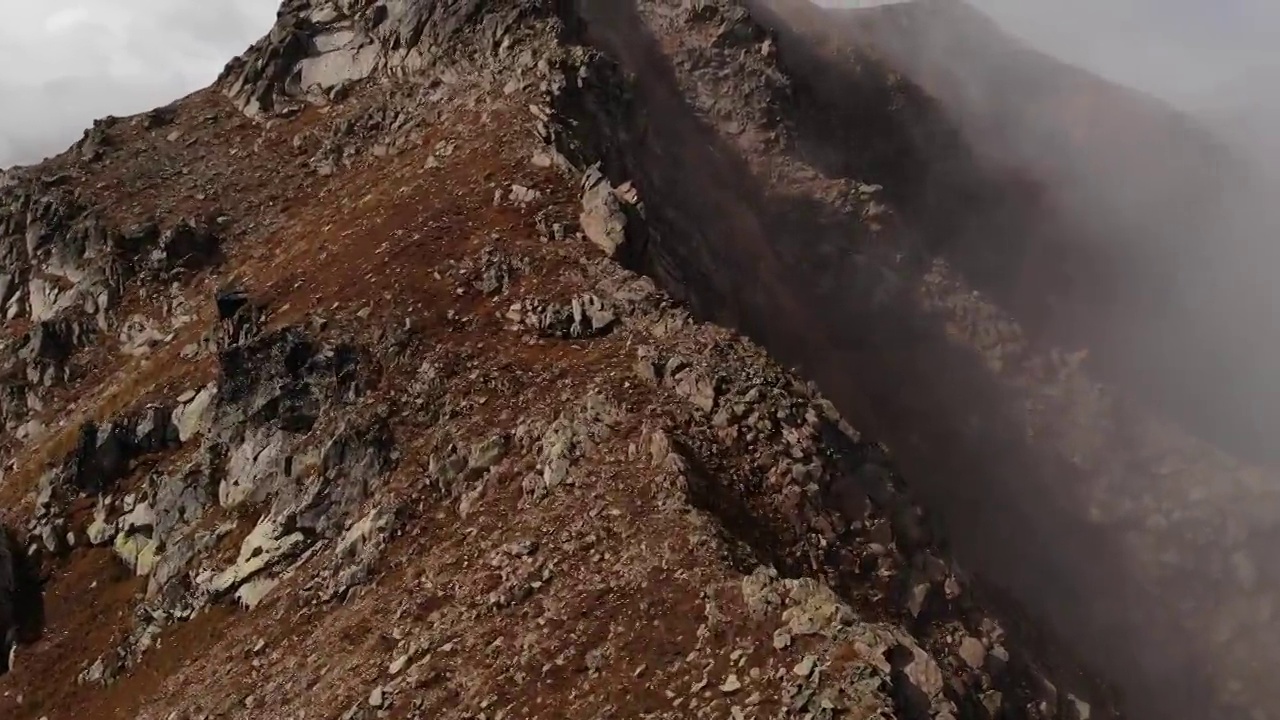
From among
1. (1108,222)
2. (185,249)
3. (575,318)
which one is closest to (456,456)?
(575,318)

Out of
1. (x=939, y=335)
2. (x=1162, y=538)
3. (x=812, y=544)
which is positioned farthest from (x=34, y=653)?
(x=1162, y=538)

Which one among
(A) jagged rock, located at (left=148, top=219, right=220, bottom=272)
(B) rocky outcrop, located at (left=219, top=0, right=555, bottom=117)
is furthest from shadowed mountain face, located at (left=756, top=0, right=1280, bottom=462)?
(A) jagged rock, located at (left=148, top=219, right=220, bottom=272)

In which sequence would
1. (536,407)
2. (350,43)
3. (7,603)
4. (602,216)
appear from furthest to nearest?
(350,43), (7,603), (602,216), (536,407)

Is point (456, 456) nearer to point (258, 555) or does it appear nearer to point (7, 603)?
point (258, 555)

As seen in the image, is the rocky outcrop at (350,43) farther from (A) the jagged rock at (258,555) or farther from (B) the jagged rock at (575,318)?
(A) the jagged rock at (258,555)

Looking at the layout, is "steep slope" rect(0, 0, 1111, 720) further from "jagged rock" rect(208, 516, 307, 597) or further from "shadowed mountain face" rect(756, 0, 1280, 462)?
"shadowed mountain face" rect(756, 0, 1280, 462)

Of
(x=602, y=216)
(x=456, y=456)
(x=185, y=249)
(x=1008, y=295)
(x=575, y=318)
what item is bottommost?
(x=1008, y=295)

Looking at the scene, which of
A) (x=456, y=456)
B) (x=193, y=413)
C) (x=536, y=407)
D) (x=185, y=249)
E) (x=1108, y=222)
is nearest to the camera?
(x=456, y=456)

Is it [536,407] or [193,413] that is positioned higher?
[193,413]
